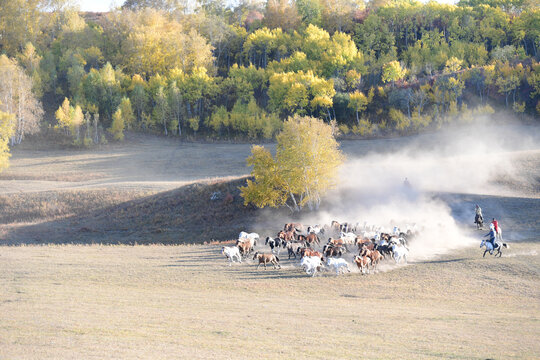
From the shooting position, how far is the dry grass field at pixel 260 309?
1483cm

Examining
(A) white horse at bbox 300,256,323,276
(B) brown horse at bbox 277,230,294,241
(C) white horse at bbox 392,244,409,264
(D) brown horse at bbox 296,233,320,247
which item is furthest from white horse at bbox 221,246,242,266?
(C) white horse at bbox 392,244,409,264

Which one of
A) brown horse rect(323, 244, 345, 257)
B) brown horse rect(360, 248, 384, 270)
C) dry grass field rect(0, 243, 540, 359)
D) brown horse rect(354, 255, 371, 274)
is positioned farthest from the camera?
brown horse rect(323, 244, 345, 257)

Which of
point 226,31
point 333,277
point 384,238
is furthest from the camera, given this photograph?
point 226,31

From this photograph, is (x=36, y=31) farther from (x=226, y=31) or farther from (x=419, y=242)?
(x=419, y=242)

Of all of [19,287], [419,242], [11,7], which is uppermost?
[11,7]

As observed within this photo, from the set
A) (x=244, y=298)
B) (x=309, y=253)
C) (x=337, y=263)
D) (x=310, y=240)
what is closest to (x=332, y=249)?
(x=309, y=253)

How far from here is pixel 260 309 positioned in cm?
2009

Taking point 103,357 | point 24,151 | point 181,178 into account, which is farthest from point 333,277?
point 24,151

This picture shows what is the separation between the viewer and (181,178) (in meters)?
72.1

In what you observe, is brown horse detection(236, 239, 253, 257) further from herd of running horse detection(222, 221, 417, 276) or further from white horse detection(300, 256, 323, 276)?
white horse detection(300, 256, 323, 276)

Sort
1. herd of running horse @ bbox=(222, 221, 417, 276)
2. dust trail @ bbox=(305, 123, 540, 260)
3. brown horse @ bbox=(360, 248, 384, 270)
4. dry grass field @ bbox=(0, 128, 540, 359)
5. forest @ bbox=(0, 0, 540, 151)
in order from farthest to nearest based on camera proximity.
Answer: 1. forest @ bbox=(0, 0, 540, 151)
2. dust trail @ bbox=(305, 123, 540, 260)
3. brown horse @ bbox=(360, 248, 384, 270)
4. herd of running horse @ bbox=(222, 221, 417, 276)
5. dry grass field @ bbox=(0, 128, 540, 359)

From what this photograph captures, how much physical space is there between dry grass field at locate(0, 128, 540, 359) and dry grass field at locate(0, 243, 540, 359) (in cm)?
6

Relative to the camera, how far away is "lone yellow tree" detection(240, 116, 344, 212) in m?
52.2

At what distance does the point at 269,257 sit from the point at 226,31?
4484 inches
